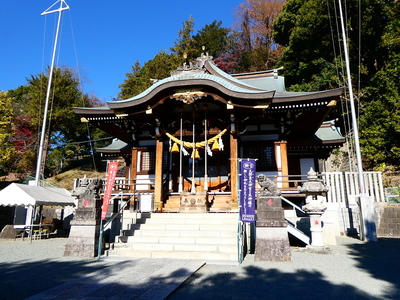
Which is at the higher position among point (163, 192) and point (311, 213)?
point (163, 192)

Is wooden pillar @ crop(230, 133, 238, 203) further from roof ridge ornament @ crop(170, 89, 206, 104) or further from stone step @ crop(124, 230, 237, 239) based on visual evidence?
stone step @ crop(124, 230, 237, 239)

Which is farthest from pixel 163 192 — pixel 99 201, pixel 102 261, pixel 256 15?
pixel 256 15

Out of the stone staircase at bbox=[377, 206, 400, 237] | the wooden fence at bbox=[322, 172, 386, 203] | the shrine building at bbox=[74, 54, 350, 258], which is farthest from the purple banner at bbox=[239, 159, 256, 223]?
the stone staircase at bbox=[377, 206, 400, 237]

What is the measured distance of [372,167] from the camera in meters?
18.8

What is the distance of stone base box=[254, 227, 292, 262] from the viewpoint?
6523 mm

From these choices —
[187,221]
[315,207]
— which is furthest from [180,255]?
[315,207]

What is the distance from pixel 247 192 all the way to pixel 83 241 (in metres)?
4.59

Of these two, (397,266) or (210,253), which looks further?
(210,253)

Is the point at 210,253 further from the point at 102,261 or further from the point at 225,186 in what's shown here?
the point at 225,186

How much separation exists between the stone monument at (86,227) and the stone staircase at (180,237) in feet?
1.88

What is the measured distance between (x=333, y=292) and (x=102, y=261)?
5193 mm

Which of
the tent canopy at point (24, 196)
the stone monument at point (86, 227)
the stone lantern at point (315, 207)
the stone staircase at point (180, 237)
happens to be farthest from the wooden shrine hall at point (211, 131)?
the tent canopy at point (24, 196)

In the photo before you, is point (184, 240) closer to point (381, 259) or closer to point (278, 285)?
point (278, 285)

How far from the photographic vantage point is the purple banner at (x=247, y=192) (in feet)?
22.5
